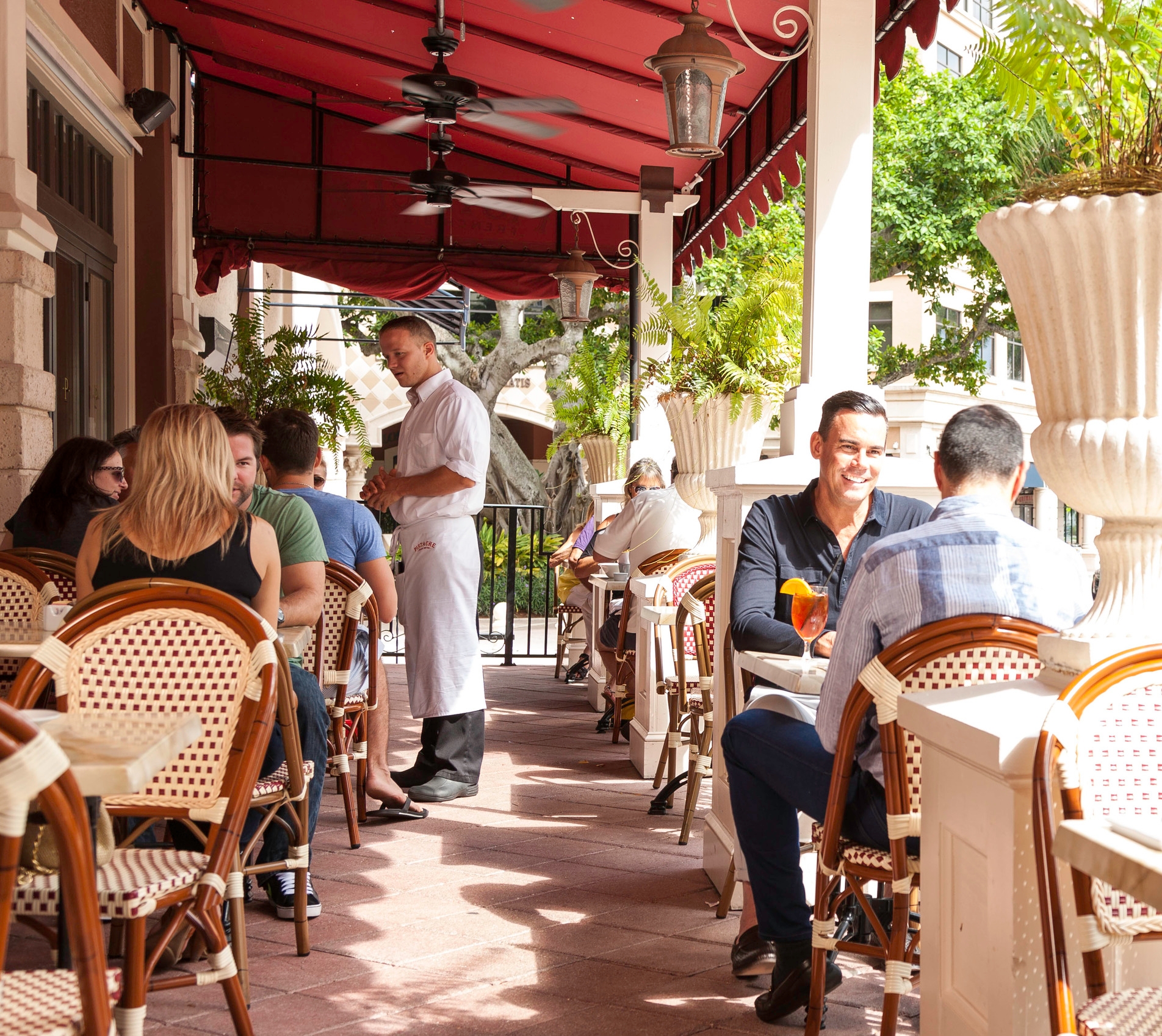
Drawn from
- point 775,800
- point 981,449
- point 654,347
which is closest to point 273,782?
point 775,800

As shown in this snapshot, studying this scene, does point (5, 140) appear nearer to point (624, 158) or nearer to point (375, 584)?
point (375, 584)

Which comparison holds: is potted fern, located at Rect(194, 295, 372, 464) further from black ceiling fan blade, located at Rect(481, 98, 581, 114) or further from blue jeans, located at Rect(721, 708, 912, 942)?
blue jeans, located at Rect(721, 708, 912, 942)

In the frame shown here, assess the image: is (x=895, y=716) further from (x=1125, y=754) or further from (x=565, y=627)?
(x=565, y=627)

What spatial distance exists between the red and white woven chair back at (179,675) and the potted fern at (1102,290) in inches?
54.9

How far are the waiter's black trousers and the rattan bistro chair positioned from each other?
3232 millimetres

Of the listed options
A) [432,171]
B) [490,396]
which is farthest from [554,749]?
[490,396]

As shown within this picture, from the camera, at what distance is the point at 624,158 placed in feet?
28.6

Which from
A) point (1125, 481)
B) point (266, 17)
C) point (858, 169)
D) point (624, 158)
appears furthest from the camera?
point (624, 158)

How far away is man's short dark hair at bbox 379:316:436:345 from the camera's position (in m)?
4.66

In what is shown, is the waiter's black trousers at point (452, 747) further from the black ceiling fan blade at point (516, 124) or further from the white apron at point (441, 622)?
the black ceiling fan blade at point (516, 124)

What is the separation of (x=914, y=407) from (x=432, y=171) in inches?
884

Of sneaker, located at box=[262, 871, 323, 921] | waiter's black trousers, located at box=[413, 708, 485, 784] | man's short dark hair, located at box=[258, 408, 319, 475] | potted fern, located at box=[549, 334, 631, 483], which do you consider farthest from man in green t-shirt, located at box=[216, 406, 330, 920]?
potted fern, located at box=[549, 334, 631, 483]

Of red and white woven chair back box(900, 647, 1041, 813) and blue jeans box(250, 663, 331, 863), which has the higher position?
red and white woven chair back box(900, 647, 1041, 813)

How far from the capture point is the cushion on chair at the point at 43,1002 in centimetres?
Answer: 140
